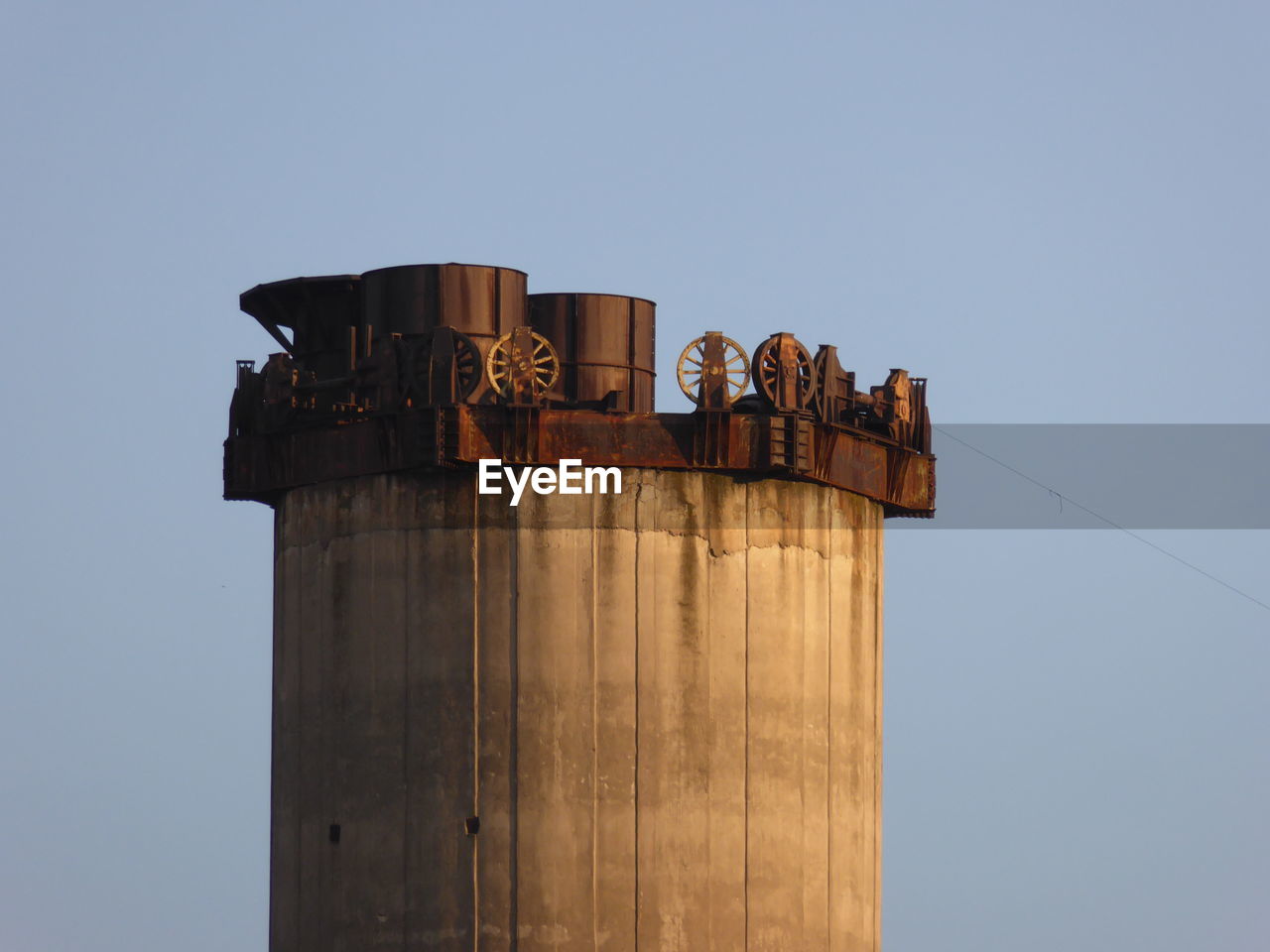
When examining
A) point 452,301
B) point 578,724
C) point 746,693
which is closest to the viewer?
point 578,724

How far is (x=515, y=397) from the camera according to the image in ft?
217

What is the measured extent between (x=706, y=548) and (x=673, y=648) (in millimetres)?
2088

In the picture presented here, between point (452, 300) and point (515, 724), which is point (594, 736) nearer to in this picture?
point (515, 724)

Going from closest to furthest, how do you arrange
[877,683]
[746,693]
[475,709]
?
[475,709] < [746,693] < [877,683]

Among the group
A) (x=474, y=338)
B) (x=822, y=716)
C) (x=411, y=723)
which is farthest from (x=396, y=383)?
(x=822, y=716)

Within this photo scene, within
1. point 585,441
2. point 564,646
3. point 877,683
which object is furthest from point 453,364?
point 877,683

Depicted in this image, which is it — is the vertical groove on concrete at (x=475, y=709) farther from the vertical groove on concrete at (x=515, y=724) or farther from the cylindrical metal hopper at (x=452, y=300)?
the cylindrical metal hopper at (x=452, y=300)

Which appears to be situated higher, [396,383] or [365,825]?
[396,383]

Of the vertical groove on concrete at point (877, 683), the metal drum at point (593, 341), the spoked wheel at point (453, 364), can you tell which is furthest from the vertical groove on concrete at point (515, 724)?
the vertical groove on concrete at point (877, 683)

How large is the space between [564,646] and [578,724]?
155cm

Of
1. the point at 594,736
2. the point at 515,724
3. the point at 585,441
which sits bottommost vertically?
the point at 594,736

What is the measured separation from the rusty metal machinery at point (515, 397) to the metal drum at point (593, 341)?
0.09 ft

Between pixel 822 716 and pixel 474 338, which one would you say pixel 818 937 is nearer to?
pixel 822 716

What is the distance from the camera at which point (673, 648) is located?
66.1 meters
